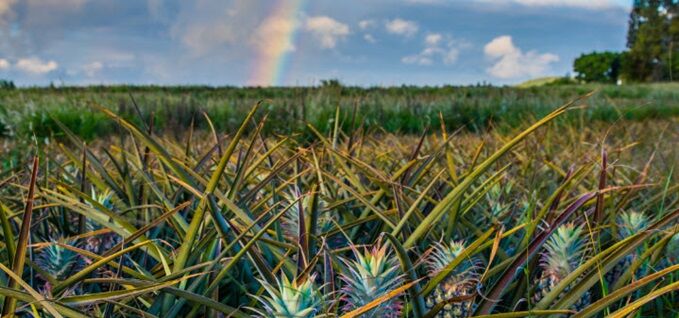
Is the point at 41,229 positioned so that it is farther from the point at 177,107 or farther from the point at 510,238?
the point at 177,107

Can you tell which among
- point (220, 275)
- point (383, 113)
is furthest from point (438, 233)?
point (383, 113)

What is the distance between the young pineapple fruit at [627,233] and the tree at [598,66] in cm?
6412

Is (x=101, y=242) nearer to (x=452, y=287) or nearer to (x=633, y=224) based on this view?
(x=452, y=287)

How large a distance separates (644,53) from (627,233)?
5128 cm

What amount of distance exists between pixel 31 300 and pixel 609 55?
67970mm

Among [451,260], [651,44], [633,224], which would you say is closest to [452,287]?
[451,260]

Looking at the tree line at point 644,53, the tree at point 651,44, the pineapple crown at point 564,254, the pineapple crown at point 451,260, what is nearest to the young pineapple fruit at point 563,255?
the pineapple crown at point 564,254

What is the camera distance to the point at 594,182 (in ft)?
5.25

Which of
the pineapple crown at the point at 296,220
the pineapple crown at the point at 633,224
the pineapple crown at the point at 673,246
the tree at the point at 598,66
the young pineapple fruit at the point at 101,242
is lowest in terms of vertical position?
the pineapple crown at the point at 673,246

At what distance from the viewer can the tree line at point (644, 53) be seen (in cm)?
4047

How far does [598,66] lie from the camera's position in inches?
2409

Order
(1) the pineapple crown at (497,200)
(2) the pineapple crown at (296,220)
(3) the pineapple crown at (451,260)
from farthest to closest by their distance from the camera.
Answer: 1. (1) the pineapple crown at (497,200)
2. (2) the pineapple crown at (296,220)
3. (3) the pineapple crown at (451,260)

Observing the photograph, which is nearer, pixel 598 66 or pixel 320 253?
pixel 320 253

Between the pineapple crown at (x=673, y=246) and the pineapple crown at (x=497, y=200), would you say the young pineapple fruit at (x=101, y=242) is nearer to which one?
the pineapple crown at (x=497, y=200)
